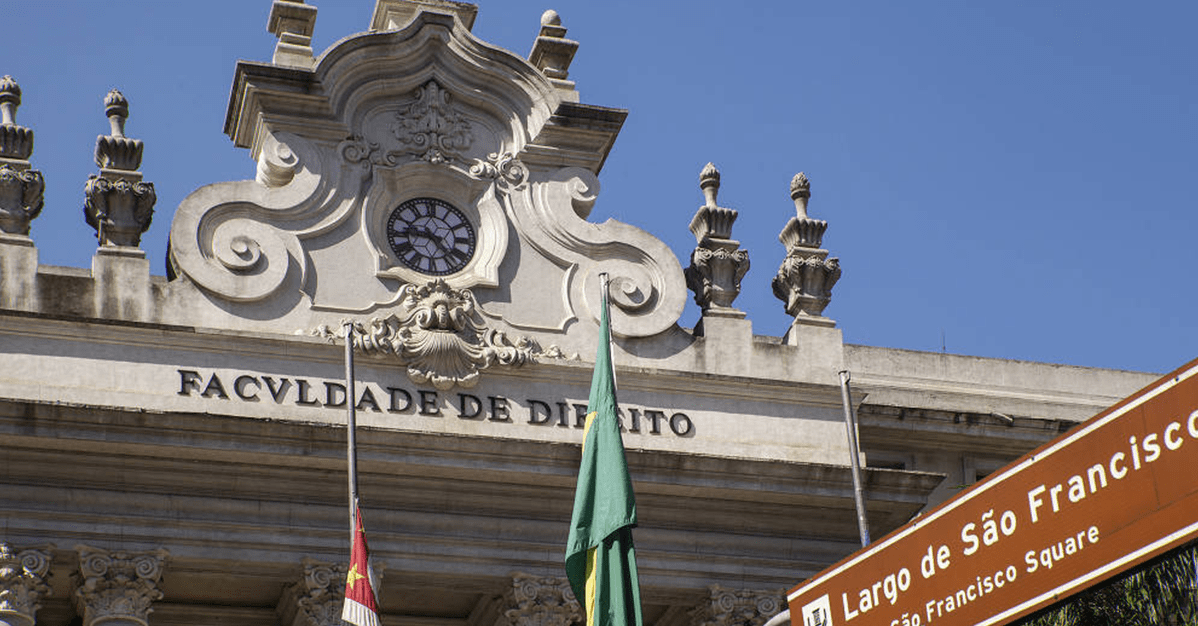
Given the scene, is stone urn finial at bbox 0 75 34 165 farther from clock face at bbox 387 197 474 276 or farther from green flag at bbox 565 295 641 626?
green flag at bbox 565 295 641 626

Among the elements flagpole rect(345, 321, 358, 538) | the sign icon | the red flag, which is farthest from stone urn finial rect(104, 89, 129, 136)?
the sign icon

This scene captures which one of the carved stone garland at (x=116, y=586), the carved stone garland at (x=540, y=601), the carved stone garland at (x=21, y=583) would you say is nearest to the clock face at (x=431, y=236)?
the carved stone garland at (x=540, y=601)

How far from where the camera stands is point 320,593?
2491cm

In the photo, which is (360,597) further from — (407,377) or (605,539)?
(407,377)

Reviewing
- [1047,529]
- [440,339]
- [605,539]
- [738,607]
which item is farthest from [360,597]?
[1047,529]

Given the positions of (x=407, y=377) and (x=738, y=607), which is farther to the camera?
(x=738, y=607)

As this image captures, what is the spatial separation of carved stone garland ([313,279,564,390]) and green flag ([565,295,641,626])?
8.73 meters

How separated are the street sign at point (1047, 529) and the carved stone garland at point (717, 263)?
20941 millimetres

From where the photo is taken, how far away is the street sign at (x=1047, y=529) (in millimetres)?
6441

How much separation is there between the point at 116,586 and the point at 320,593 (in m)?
2.63

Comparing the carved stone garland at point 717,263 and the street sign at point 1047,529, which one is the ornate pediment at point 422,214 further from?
the street sign at point 1047,529

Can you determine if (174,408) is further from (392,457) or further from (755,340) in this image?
(755,340)

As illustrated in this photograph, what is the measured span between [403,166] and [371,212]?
87 cm

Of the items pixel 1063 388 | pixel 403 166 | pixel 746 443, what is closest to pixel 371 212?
pixel 403 166
